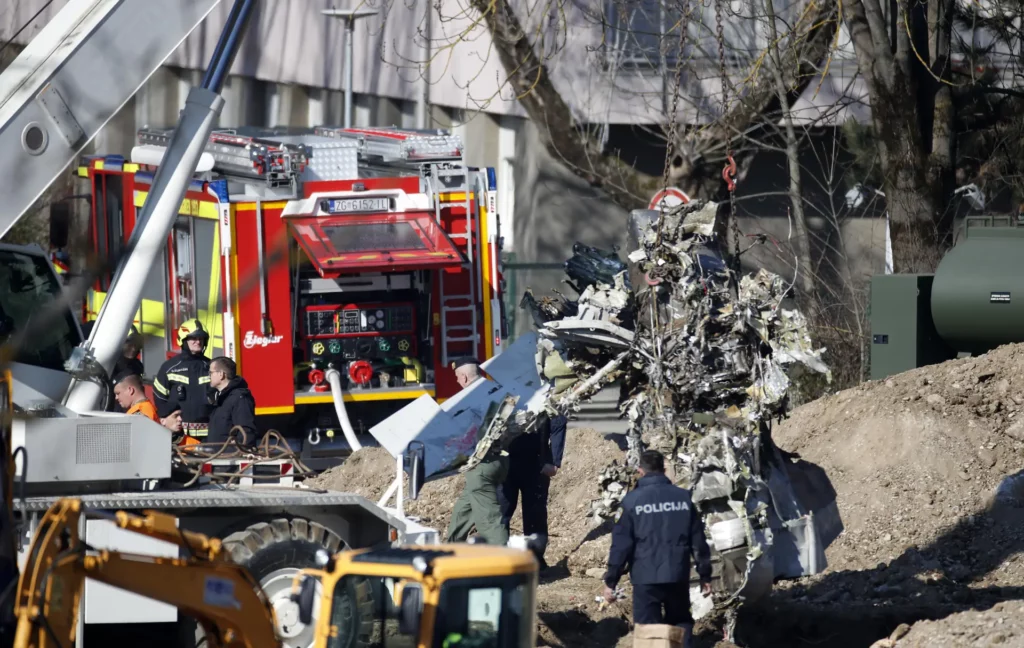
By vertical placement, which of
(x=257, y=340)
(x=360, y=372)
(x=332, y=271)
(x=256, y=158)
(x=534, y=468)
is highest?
(x=256, y=158)

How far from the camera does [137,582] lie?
5637 mm

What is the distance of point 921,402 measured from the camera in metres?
13.2

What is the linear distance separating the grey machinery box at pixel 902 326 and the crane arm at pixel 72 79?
8.39 meters

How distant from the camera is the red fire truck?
1362cm

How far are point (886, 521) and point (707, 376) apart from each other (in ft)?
12.6

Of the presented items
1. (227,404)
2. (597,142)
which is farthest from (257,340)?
(597,142)

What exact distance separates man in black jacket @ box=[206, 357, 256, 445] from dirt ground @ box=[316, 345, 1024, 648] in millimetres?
2246

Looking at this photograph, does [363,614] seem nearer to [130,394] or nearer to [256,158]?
[130,394]

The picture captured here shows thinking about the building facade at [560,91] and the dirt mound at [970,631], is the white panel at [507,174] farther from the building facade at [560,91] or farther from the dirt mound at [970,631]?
the dirt mound at [970,631]

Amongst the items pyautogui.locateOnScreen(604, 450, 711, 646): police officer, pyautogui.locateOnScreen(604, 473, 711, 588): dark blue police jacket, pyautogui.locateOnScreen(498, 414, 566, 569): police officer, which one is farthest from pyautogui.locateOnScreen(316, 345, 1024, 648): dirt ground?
pyautogui.locateOnScreen(604, 473, 711, 588): dark blue police jacket

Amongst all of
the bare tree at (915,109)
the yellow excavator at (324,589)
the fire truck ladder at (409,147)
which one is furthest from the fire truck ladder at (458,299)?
the yellow excavator at (324,589)

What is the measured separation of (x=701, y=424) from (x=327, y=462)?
21.3ft

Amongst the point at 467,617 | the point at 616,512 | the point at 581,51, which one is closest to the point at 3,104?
the point at 467,617

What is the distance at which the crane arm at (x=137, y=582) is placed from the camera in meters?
→ 5.36
